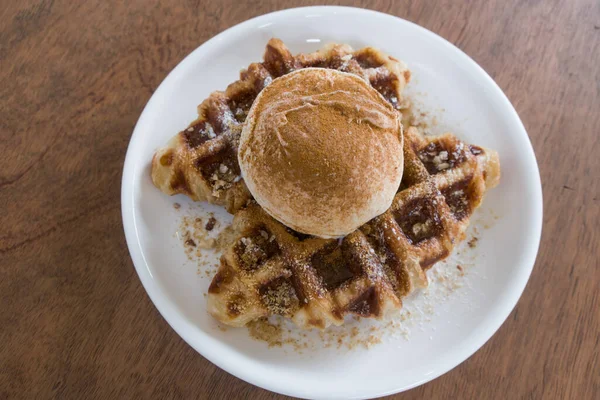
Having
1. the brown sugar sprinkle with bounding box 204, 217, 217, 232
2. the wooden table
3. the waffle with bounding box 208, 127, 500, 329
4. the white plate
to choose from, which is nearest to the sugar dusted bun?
the waffle with bounding box 208, 127, 500, 329

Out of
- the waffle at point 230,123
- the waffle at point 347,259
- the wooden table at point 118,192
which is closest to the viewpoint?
the waffle at point 347,259

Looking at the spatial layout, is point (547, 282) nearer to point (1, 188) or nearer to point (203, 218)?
point (203, 218)

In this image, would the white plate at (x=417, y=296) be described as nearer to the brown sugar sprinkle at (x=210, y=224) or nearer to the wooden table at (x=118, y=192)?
the brown sugar sprinkle at (x=210, y=224)

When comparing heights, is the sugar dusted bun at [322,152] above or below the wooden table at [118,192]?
above

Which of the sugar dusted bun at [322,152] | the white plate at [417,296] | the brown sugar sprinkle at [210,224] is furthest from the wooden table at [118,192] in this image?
the sugar dusted bun at [322,152]

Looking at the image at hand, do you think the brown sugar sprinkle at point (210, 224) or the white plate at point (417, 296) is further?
the brown sugar sprinkle at point (210, 224)
